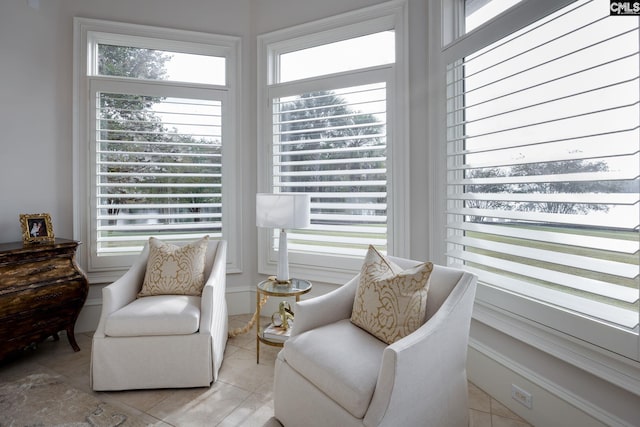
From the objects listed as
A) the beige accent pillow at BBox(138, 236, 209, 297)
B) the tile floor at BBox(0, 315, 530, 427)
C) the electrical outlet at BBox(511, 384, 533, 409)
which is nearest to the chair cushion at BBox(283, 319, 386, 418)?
the tile floor at BBox(0, 315, 530, 427)

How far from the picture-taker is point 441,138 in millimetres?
2512

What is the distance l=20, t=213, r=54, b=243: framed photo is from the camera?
8.60 ft

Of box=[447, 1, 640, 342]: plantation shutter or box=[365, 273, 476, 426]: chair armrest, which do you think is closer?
box=[365, 273, 476, 426]: chair armrest

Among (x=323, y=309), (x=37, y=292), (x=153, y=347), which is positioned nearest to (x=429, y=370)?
(x=323, y=309)

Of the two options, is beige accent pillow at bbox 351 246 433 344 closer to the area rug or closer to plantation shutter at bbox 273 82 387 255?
plantation shutter at bbox 273 82 387 255

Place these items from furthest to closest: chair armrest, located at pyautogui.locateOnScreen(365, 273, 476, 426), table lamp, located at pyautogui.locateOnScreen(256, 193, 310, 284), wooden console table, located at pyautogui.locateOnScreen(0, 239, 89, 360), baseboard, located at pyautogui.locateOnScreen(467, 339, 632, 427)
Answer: table lamp, located at pyautogui.locateOnScreen(256, 193, 310, 284) → wooden console table, located at pyautogui.locateOnScreen(0, 239, 89, 360) → baseboard, located at pyautogui.locateOnScreen(467, 339, 632, 427) → chair armrest, located at pyautogui.locateOnScreen(365, 273, 476, 426)

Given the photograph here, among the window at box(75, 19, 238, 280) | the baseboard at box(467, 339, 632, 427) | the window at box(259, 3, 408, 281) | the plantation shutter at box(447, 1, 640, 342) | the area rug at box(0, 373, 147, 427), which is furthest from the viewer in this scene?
the window at box(75, 19, 238, 280)

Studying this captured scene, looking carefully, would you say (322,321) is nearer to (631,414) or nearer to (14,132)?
(631,414)

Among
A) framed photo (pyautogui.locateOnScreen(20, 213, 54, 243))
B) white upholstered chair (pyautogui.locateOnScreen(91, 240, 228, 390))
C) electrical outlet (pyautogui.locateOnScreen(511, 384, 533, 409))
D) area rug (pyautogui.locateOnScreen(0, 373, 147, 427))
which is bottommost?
area rug (pyautogui.locateOnScreen(0, 373, 147, 427))

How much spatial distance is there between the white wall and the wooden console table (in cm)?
52

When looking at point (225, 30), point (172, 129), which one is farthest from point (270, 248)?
point (225, 30)

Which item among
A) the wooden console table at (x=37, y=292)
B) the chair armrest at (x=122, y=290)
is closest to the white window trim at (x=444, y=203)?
the chair armrest at (x=122, y=290)

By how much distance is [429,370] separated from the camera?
5.00 feet

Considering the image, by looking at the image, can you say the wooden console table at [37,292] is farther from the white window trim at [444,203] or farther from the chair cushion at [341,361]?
the white window trim at [444,203]
